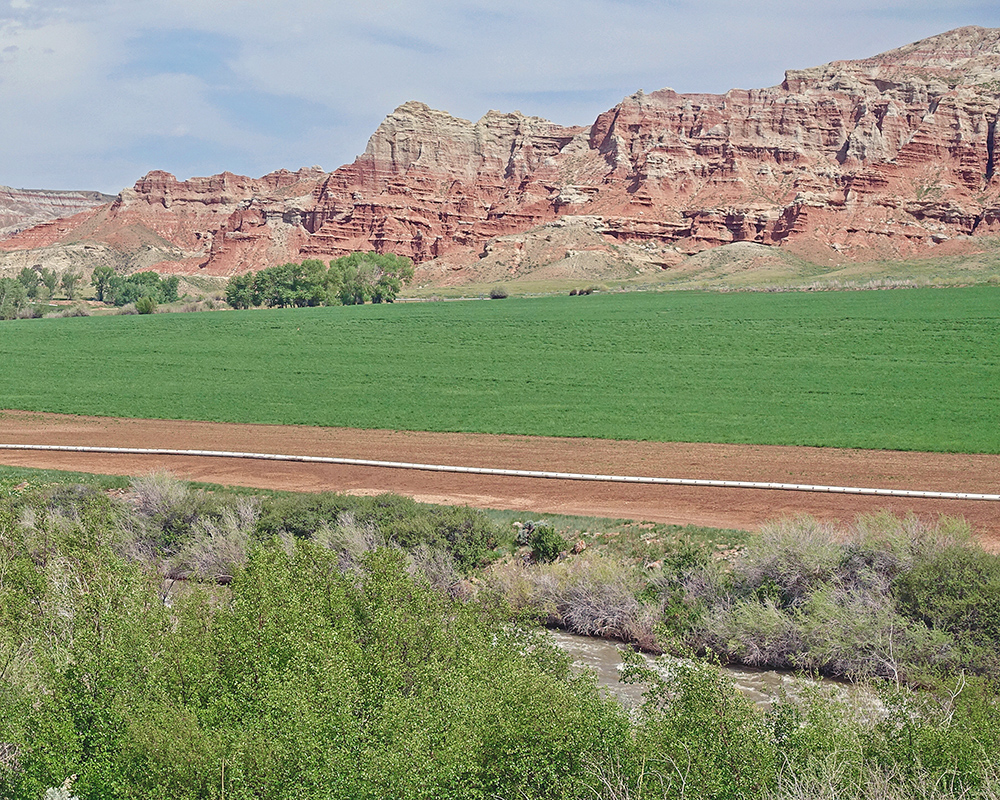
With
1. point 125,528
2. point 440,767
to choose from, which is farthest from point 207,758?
point 125,528

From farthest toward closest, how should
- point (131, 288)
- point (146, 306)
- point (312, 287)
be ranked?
point (131, 288)
point (312, 287)
point (146, 306)

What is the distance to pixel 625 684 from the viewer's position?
1692 centimetres

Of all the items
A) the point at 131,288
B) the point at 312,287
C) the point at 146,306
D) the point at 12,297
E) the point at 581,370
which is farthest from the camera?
the point at 131,288

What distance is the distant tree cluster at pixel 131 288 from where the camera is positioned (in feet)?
503

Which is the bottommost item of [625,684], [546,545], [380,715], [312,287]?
[625,684]

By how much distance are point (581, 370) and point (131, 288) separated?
121 meters

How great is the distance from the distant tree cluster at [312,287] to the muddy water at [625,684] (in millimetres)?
105939

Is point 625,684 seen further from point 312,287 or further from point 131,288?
point 131,288

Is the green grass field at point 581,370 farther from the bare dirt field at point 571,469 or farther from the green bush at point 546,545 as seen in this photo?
the green bush at point 546,545

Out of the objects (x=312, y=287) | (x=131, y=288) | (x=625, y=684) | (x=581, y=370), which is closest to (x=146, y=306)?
(x=312, y=287)

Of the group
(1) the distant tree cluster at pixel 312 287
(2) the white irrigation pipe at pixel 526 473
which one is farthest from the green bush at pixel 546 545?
(1) the distant tree cluster at pixel 312 287

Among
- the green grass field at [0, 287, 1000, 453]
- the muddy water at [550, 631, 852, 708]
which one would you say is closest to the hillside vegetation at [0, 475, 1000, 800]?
the muddy water at [550, 631, 852, 708]

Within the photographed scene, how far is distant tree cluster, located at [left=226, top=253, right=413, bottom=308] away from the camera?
12338 centimetres

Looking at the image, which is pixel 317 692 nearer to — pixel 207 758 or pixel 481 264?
pixel 207 758
